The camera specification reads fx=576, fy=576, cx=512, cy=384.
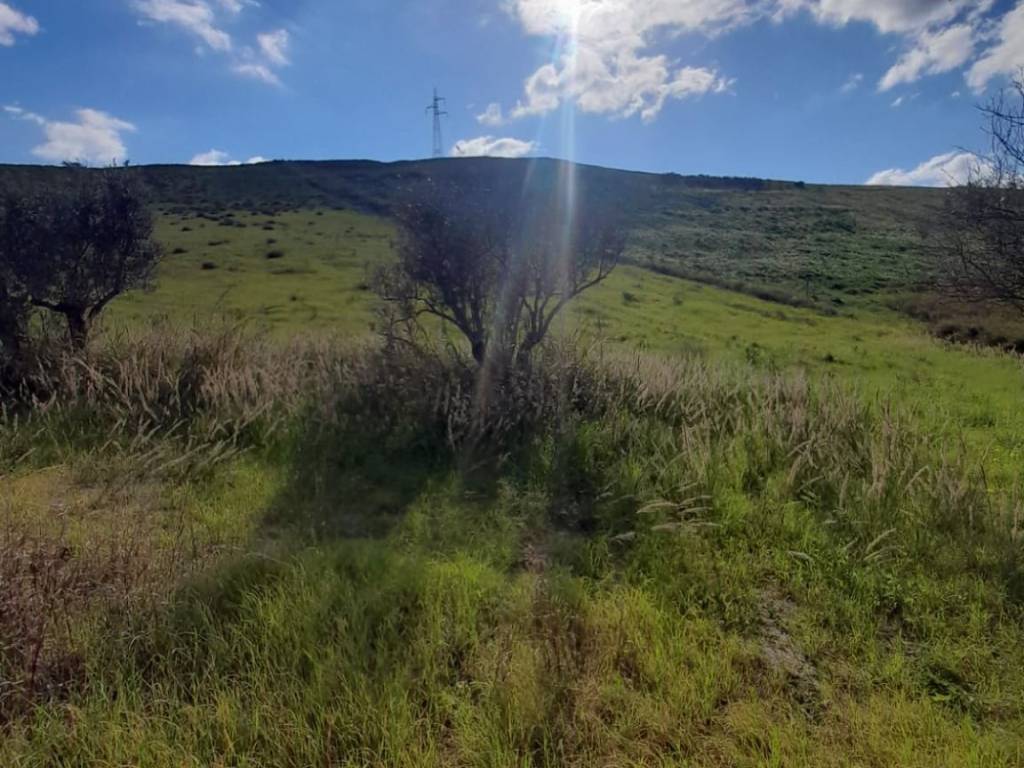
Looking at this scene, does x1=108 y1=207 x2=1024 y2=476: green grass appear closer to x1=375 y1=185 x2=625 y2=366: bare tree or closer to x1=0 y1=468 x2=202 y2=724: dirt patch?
x1=375 y1=185 x2=625 y2=366: bare tree

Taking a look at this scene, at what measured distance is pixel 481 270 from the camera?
380 inches

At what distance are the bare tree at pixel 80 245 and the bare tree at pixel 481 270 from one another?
178 inches

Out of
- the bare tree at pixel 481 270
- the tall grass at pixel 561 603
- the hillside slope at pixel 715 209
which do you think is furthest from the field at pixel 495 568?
the hillside slope at pixel 715 209

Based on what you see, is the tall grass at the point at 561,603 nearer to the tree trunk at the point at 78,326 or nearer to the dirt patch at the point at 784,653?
the dirt patch at the point at 784,653

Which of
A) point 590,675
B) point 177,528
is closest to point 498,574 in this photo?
point 590,675

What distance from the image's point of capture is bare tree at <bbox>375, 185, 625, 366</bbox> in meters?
9.54

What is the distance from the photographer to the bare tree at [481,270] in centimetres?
954

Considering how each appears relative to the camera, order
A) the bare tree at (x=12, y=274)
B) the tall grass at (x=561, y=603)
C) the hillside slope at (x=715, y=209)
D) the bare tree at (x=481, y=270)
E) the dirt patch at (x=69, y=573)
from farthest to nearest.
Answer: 1. the hillside slope at (x=715, y=209)
2. the bare tree at (x=481, y=270)
3. the bare tree at (x=12, y=274)
4. the dirt patch at (x=69, y=573)
5. the tall grass at (x=561, y=603)

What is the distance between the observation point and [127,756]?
2.54 m

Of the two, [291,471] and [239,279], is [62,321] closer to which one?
[291,471]

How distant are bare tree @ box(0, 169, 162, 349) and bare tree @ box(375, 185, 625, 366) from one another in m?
4.52

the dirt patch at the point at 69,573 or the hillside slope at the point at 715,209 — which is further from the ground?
the hillside slope at the point at 715,209

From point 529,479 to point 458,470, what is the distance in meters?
0.82

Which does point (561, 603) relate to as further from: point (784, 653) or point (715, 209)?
point (715, 209)
